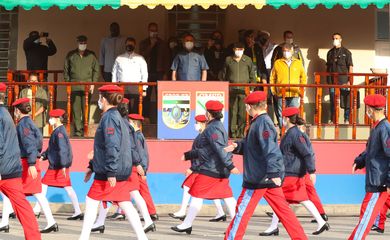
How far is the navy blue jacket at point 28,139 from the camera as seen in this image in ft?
52.1

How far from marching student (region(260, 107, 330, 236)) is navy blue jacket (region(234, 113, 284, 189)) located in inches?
137

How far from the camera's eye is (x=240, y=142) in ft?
45.0

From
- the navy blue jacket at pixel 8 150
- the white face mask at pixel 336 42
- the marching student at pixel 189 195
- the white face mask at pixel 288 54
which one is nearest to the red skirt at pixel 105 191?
the navy blue jacket at pixel 8 150

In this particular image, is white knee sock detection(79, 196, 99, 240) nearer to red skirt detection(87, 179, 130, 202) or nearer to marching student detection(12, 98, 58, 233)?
red skirt detection(87, 179, 130, 202)

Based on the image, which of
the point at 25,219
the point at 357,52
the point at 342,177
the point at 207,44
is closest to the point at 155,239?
the point at 25,219

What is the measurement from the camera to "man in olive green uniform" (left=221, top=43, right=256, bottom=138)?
2133 centimetres

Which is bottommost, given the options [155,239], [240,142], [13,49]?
[155,239]

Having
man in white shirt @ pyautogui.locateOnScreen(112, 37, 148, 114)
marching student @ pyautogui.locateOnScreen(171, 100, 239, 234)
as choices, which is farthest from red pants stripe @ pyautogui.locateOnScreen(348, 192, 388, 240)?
man in white shirt @ pyautogui.locateOnScreen(112, 37, 148, 114)

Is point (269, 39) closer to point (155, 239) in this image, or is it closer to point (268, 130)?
point (155, 239)

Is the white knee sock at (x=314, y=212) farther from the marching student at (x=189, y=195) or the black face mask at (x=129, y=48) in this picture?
the black face mask at (x=129, y=48)

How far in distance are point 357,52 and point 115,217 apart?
24.5ft

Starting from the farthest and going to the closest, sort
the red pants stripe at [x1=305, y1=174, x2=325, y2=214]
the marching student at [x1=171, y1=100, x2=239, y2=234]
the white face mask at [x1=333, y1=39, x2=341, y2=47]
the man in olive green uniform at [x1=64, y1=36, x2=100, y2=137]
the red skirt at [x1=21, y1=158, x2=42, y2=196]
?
the white face mask at [x1=333, y1=39, x2=341, y2=47] → the man in olive green uniform at [x1=64, y1=36, x2=100, y2=137] → the red pants stripe at [x1=305, y1=174, x2=325, y2=214] → the red skirt at [x1=21, y1=158, x2=42, y2=196] → the marching student at [x1=171, y1=100, x2=239, y2=234]

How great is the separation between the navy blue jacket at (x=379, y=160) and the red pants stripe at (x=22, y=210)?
3829 mm

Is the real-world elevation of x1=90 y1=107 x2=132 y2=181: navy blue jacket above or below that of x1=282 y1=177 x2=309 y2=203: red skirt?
above
